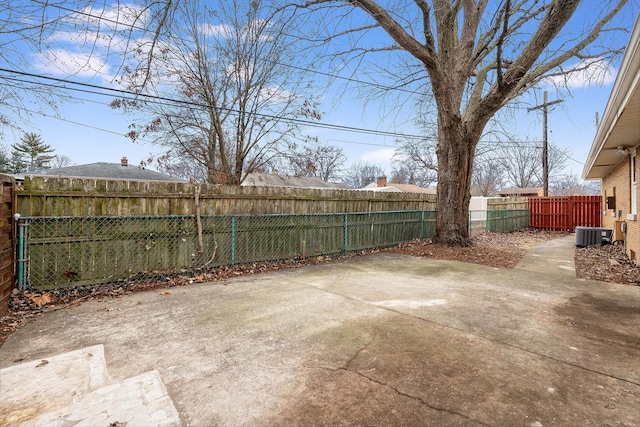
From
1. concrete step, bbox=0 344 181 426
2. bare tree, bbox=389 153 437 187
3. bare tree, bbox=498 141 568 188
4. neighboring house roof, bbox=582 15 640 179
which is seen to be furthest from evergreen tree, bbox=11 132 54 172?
bare tree, bbox=498 141 568 188

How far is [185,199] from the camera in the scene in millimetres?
5867

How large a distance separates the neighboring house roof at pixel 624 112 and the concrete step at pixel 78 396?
16.2ft

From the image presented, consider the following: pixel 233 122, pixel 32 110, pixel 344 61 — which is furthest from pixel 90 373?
pixel 233 122

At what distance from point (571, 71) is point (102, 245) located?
13.0 metres

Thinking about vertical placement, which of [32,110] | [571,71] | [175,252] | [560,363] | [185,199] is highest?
[571,71]

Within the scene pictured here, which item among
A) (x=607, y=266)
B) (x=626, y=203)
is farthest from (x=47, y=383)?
(x=626, y=203)

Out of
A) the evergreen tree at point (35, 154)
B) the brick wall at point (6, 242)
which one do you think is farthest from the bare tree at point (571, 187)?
the evergreen tree at point (35, 154)

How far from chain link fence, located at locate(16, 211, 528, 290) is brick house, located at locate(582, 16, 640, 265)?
544 centimetres

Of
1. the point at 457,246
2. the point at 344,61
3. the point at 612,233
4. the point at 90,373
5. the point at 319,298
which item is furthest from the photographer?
the point at 612,233

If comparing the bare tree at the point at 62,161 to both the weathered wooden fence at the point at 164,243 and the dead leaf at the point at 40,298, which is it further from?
the dead leaf at the point at 40,298

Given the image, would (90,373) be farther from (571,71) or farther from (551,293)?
(571,71)

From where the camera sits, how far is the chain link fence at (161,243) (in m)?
4.52

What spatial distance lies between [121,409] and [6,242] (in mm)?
3468

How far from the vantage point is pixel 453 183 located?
29.5ft
